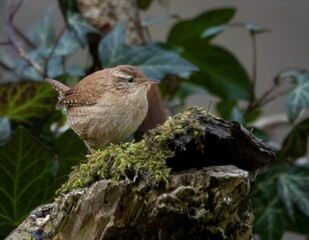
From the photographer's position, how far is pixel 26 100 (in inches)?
123

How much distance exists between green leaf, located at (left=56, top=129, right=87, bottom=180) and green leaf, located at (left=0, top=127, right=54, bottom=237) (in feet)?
0.68

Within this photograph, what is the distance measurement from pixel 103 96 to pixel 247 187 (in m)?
1.45

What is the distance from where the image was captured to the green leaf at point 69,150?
9.69ft

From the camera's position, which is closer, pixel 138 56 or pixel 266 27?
pixel 138 56

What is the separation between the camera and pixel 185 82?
4.44 metres

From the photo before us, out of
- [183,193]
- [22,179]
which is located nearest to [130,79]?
[22,179]

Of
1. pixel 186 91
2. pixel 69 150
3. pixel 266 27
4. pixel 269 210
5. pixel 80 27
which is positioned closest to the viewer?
pixel 69 150

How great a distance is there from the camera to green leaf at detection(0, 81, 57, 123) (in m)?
3.10

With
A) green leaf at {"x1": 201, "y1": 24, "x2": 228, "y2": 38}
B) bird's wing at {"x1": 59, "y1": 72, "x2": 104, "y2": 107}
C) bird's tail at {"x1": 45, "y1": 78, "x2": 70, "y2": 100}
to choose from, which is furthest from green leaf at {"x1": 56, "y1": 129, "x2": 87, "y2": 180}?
green leaf at {"x1": 201, "y1": 24, "x2": 228, "y2": 38}

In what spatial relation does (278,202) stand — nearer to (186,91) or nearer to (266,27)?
(186,91)

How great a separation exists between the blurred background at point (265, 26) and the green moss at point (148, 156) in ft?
16.3

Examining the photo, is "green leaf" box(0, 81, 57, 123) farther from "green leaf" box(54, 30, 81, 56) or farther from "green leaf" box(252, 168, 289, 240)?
"green leaf" box(252, 168, 289, 240)

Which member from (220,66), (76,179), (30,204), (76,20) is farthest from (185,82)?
(76,179)

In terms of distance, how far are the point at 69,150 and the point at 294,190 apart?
110 cm
